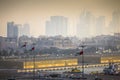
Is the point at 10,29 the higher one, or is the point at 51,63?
the point at 10,29

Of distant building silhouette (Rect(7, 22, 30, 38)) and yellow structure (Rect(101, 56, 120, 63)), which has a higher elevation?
distant building silhouette (Rect(7, 22, 30, 38))

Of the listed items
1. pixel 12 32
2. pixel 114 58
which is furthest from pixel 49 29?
pixel 114 58

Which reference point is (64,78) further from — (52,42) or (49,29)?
(49,29)

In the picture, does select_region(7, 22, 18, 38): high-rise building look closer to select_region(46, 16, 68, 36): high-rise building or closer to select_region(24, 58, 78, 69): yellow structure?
select_region(46, 16, 68, 36): high-rise building

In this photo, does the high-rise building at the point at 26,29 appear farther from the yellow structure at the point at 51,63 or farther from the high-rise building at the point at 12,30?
the yellow structure at the point at 51,63

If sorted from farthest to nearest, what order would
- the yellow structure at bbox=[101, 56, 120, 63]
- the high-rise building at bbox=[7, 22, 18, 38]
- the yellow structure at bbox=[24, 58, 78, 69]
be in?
the high-rise building at bbox=[7, 22, 18, 38] < the yellow structure at bbox=[101, 56, 120, 63] < the yellow structure at bbox=[24, 58, 78, 69]

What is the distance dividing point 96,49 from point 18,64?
17.3 metres

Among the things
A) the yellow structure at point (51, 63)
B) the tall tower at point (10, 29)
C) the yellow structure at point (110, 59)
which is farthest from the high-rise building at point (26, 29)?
the yellow structure at point (51, 63)

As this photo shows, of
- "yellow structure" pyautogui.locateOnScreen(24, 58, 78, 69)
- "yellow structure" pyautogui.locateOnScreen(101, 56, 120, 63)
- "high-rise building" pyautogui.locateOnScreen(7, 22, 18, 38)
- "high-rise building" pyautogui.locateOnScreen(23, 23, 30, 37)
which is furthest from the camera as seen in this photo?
"high-rise building" pyautogui.locateOnScreen(23, 23, 30, 37)

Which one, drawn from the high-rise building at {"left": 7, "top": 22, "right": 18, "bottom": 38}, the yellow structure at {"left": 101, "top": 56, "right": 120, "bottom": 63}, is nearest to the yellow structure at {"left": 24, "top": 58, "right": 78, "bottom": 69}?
the yellow structure at {"left": 101, "top": 56, "right": 120, "bottom": 63}

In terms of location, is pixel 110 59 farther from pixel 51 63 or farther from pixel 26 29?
pixel 26 29

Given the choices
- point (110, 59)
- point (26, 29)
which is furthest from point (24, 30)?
point (110, 59)

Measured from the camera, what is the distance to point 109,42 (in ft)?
171

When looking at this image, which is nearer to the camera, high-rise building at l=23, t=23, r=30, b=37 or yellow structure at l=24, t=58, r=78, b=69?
yellow structure at l=24, t=58, r=78, b=69
